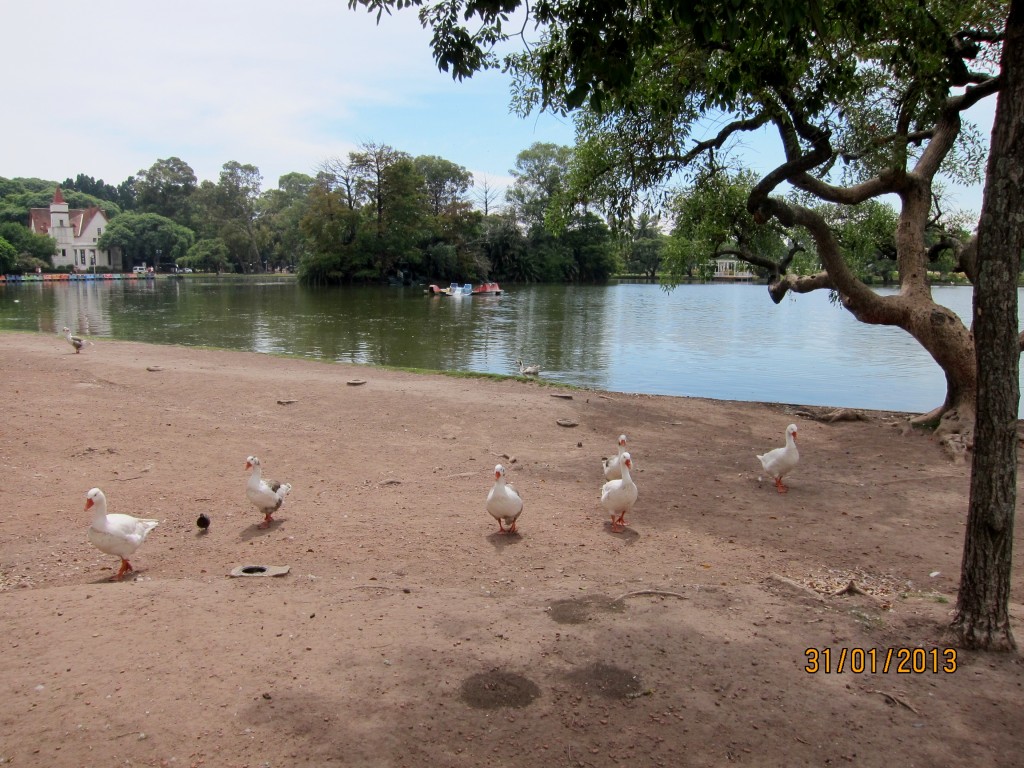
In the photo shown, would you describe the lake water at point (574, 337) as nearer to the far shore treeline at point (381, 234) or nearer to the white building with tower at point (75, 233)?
the far shore treeline at point (381, 234)

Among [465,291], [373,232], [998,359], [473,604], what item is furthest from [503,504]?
[373,232]

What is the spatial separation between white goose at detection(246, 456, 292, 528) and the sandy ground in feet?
0.56

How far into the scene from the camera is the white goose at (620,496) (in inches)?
295

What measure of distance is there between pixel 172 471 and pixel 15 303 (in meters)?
42.5

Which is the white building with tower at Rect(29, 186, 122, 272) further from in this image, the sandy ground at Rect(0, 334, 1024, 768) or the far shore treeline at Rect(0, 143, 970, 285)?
the sandy ground at Rect(0, 334, 1024, 768)

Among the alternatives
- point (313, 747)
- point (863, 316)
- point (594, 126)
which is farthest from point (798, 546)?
point (594, 126)

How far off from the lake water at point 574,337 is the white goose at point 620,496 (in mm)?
12040

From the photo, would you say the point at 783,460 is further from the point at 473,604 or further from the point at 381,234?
the point at 381,234

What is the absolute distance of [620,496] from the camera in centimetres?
750

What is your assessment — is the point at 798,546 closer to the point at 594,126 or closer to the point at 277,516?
the point at 277,516

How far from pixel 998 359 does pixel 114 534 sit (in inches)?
273

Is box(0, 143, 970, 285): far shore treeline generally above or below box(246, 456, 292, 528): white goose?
above

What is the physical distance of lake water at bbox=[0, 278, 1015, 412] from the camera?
2148 centimetres

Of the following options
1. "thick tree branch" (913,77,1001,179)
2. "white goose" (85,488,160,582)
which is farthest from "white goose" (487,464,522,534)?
"thick tree branch" (913,77,1001,179)
